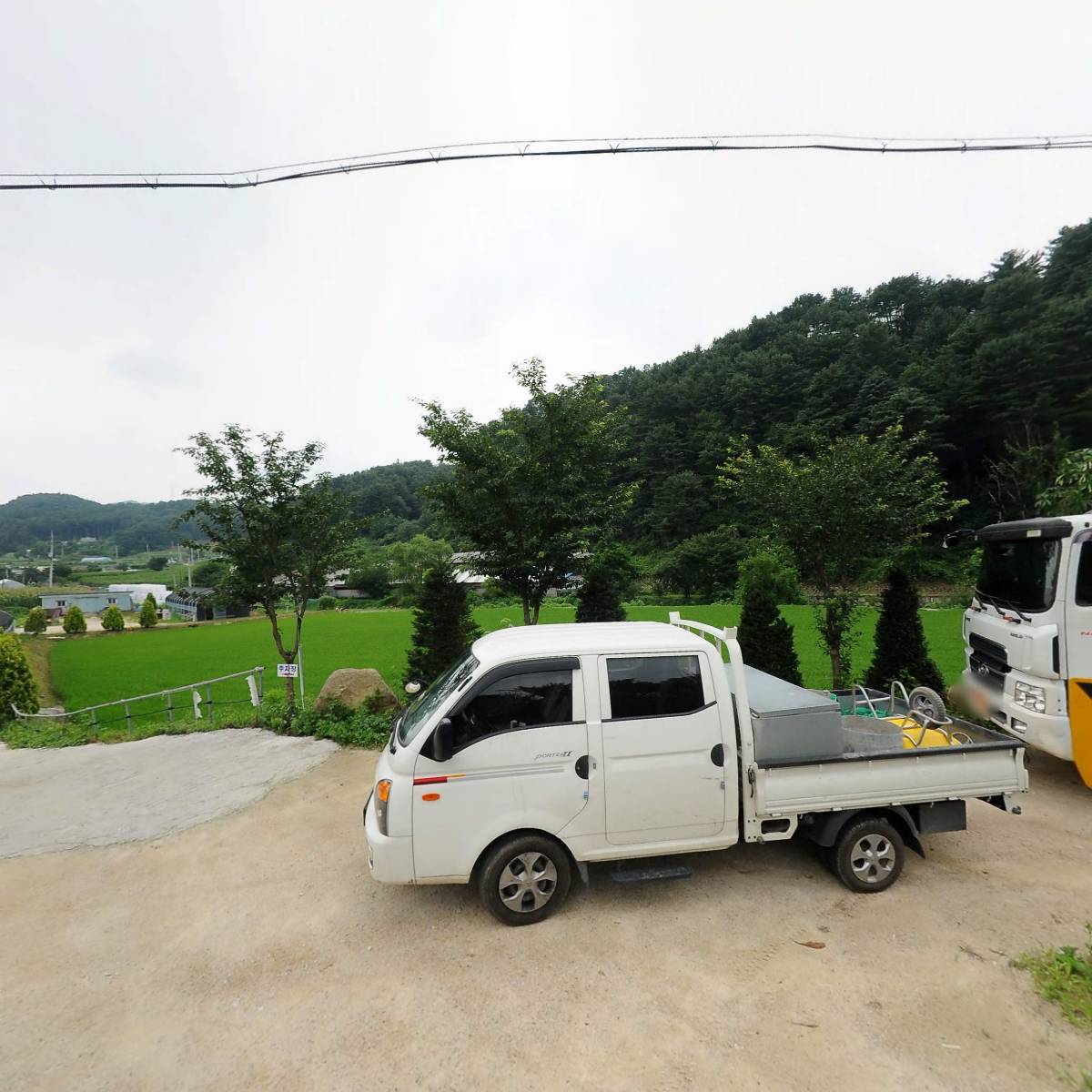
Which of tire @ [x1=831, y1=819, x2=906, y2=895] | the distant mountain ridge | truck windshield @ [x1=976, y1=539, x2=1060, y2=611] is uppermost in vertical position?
the distant mountain ridge

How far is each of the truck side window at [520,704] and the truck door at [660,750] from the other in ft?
0.96

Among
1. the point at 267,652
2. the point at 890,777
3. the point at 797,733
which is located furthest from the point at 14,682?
the point at 267,652

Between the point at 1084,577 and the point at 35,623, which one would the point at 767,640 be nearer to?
the point at 1084,577

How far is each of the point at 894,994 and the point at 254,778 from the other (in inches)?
267

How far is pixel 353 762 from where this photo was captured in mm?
7574

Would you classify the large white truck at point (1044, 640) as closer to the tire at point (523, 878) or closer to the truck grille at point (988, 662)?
the truck grille at point (988, 662)

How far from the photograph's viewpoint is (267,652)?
29.0m

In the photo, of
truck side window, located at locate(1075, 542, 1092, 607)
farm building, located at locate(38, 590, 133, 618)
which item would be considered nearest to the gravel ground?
truck side window, located at locate(1075, 542, 1092, 607)

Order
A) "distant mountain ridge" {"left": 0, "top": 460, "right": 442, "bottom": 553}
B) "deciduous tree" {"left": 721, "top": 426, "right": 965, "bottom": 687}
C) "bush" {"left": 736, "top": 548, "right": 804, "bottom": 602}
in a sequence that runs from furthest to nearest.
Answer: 1. "distant mountain ridge" {"left": 0, "top": 460, "right": 442, "bottom": 553}
2. "bush" {"left": 736, "top": 548, "right": 804, "bottom": 602}
3. "deciduous tree" {"left": 721, "top": 426, "right": 965, "bottom": 687}

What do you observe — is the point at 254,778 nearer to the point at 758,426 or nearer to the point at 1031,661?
the point at 1031,661

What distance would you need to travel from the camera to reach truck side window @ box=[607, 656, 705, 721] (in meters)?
4.14

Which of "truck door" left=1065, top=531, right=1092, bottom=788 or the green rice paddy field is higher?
"truck door" left=1065, top=531, right=1092, bottom=788

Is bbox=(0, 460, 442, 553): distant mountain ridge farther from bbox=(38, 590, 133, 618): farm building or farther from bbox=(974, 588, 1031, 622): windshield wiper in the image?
bbox=(974, 588, 1031, 622): windshield wiper

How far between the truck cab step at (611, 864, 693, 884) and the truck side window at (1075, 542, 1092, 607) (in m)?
4.80
